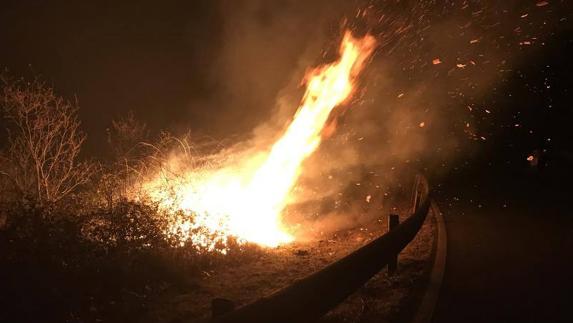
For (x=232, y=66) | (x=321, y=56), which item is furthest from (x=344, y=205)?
(x=232, y=66)

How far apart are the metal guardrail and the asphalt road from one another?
1.00m

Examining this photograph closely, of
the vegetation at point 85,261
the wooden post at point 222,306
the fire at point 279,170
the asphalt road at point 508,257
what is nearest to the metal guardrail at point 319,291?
the wooden post at point 222,306

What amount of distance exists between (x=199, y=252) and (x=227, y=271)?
763mm

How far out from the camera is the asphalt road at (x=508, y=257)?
516cm

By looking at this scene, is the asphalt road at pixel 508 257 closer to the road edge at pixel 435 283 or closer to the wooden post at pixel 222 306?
the road edge at pixel 435 283

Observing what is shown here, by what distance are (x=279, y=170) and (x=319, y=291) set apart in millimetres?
8749

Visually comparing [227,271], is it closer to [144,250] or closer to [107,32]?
[144,250]

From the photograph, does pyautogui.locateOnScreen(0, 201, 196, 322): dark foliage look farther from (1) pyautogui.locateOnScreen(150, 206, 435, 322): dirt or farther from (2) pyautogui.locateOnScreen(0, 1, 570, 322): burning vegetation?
(1) pyautogui.locateOnScreen(150, 206, 435, 322): dirt

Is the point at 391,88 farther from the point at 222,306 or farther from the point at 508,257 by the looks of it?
the point at 222,306

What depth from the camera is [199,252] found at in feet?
28.0

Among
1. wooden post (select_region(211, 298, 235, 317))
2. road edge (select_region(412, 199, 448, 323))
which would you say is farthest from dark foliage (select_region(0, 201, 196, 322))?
road edge (select_region(412, 199, 448, 323))

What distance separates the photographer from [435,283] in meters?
6.00

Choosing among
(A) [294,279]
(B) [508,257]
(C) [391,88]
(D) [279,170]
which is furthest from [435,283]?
(C) [391,88]

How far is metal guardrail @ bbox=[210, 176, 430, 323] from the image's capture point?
316cm
